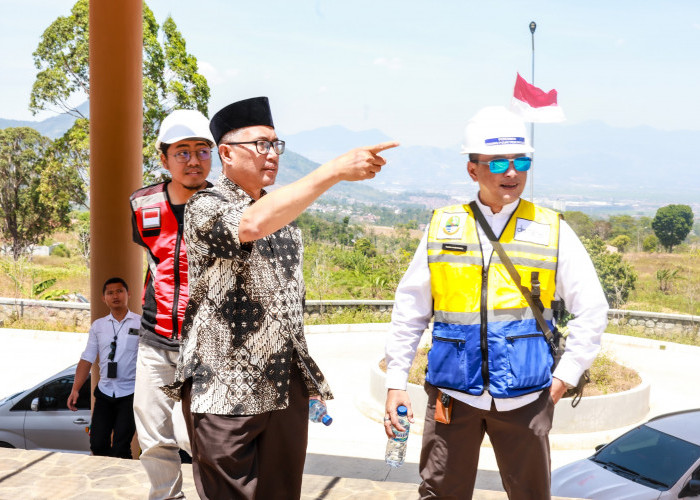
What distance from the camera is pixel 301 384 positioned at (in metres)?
2.48

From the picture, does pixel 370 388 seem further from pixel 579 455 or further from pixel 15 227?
pixel 15 227

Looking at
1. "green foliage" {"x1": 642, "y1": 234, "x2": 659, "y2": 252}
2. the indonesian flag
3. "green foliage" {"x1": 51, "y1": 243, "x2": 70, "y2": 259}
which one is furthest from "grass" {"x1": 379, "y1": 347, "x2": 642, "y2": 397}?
"green foliage" {"x1": 642, "y1": 234, "x2": 659, "y2": 252}

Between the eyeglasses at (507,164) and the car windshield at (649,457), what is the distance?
401 cm

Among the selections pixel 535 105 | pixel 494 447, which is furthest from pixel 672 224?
pixel 494 447

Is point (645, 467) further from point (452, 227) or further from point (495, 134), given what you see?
point (495, 134)

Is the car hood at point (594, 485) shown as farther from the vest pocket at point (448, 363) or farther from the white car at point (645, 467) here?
the vest pocket at point (448, 363)

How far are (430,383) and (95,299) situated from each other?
3.02 m

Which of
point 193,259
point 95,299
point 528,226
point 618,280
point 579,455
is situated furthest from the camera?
point 618,280

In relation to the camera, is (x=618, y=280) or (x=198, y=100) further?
(x=618, y=280)

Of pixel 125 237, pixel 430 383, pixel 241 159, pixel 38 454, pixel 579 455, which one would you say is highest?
pixel 241 159

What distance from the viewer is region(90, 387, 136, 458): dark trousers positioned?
4.40m

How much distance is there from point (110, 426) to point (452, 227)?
2715 mm

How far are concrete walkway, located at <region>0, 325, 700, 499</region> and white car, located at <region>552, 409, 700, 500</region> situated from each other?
0.81 meters

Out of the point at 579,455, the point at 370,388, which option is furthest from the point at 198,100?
the point at 579,455
